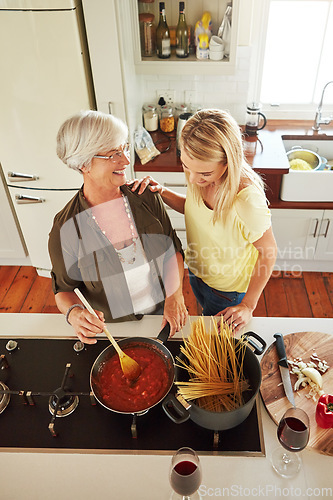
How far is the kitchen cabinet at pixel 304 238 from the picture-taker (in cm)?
278

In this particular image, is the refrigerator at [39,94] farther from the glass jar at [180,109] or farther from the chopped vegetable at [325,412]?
the chopped vegetable at [325,412]

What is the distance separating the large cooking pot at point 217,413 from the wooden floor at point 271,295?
1.60 meters

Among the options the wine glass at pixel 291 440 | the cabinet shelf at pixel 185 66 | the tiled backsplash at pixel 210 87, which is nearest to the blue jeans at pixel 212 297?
the wine glass at pixel 291 440

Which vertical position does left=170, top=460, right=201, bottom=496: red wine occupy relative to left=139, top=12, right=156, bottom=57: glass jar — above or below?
below

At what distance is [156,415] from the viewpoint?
1236 mm

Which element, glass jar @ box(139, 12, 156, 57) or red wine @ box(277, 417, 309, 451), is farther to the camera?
glass jar @ box(139, 12, 156, 57)

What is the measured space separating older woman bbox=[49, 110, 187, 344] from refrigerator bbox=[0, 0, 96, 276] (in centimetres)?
101

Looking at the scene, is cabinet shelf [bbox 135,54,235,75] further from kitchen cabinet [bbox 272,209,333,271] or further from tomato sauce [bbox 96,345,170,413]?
tomato sauce [bbox 96,345,170,413]

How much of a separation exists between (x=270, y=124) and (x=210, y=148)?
2001 millimetres

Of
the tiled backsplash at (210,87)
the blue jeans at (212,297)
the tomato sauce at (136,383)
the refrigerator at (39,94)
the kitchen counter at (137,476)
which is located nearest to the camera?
the kitchen counter at (137,476)

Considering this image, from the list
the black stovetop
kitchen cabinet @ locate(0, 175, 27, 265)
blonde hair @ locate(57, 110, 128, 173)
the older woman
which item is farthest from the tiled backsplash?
the black stovetop

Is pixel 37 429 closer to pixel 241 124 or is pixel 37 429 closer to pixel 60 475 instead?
pixel 60 475

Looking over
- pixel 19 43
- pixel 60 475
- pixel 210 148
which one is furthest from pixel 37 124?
pixel 60 475

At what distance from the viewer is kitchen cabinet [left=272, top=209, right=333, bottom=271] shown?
2.78m
